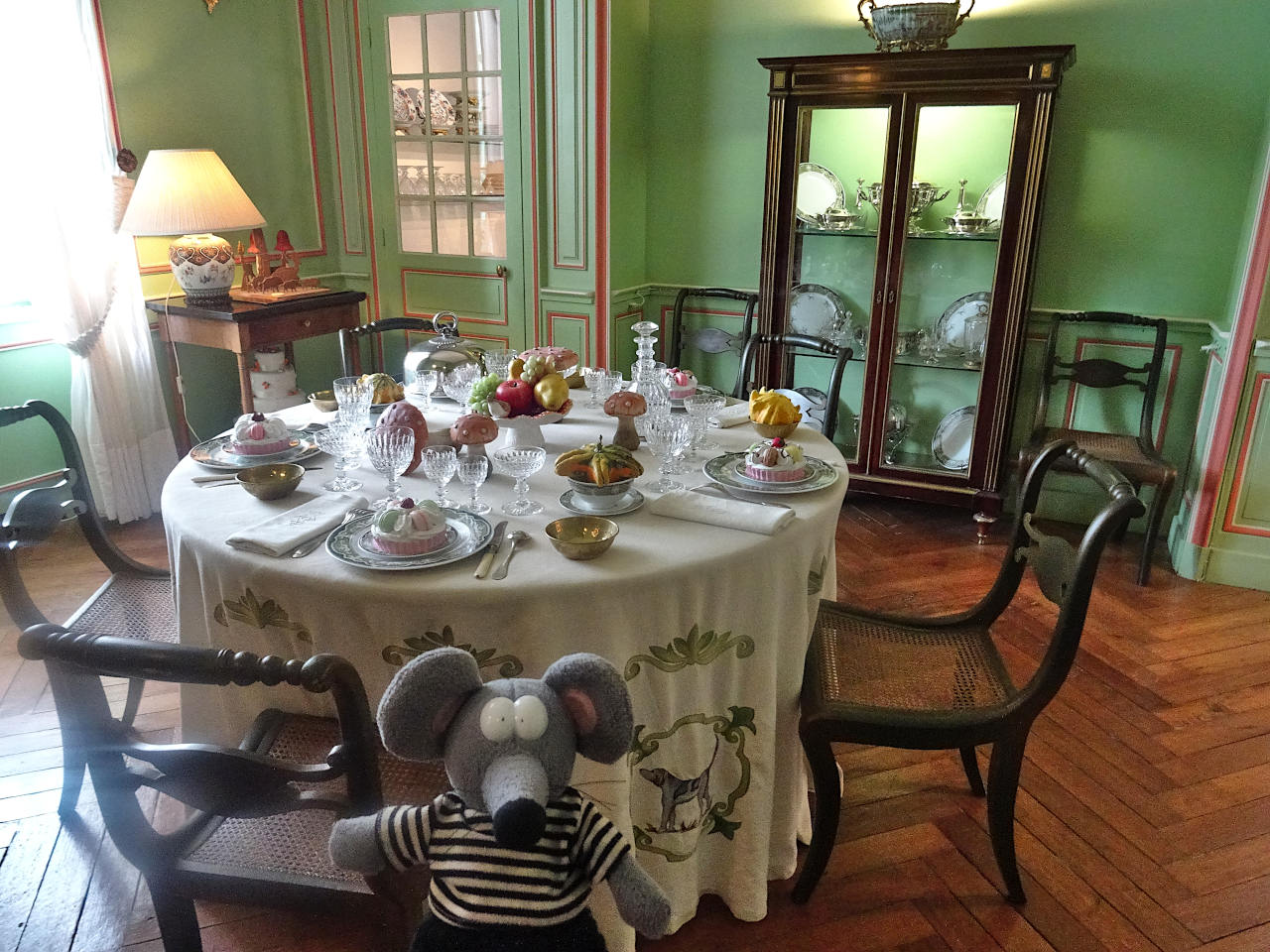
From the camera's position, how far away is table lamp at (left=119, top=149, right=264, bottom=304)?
9.33 feet

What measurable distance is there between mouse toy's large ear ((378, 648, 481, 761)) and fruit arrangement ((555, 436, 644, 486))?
0.59 m

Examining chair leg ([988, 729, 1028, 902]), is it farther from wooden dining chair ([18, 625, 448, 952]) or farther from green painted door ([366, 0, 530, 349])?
green painted door ([366, 0, 530, 349])

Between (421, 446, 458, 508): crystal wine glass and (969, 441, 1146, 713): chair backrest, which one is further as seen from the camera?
(421, 446, 458, 508): crystal wine glass

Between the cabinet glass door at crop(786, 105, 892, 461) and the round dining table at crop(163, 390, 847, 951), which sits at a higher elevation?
the cabinet glass door at crop(786, 105, 892, 461)

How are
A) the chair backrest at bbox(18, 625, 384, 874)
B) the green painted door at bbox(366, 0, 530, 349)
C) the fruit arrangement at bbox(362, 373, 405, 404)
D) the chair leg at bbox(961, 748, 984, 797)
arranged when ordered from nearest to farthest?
the chair backrest at bbox(18, 625, 384, 874), the chair leg at bbox(961, 748, 984, 797), the fruit arrangement at bbox(362, 373, 405, 404), the green painted door at bbox(366, 0, 530, 349)

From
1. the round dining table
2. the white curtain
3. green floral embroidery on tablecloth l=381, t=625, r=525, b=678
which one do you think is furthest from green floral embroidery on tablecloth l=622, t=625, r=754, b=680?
the white curtain

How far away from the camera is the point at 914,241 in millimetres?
3029

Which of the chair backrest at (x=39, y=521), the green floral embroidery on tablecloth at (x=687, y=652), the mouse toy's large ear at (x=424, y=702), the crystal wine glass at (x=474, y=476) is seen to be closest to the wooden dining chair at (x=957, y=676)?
the green floral embroidery on tablecloth at (x=687, y=652)

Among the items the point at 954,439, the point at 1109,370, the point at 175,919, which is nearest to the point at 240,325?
the point at 175,919

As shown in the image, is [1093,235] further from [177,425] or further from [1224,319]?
[177,425]

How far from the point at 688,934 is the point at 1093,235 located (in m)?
2.60

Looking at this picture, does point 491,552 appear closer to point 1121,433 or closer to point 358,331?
point 358,331

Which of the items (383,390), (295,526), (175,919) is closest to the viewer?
(175,919)

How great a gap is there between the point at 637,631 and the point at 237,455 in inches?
35.7
